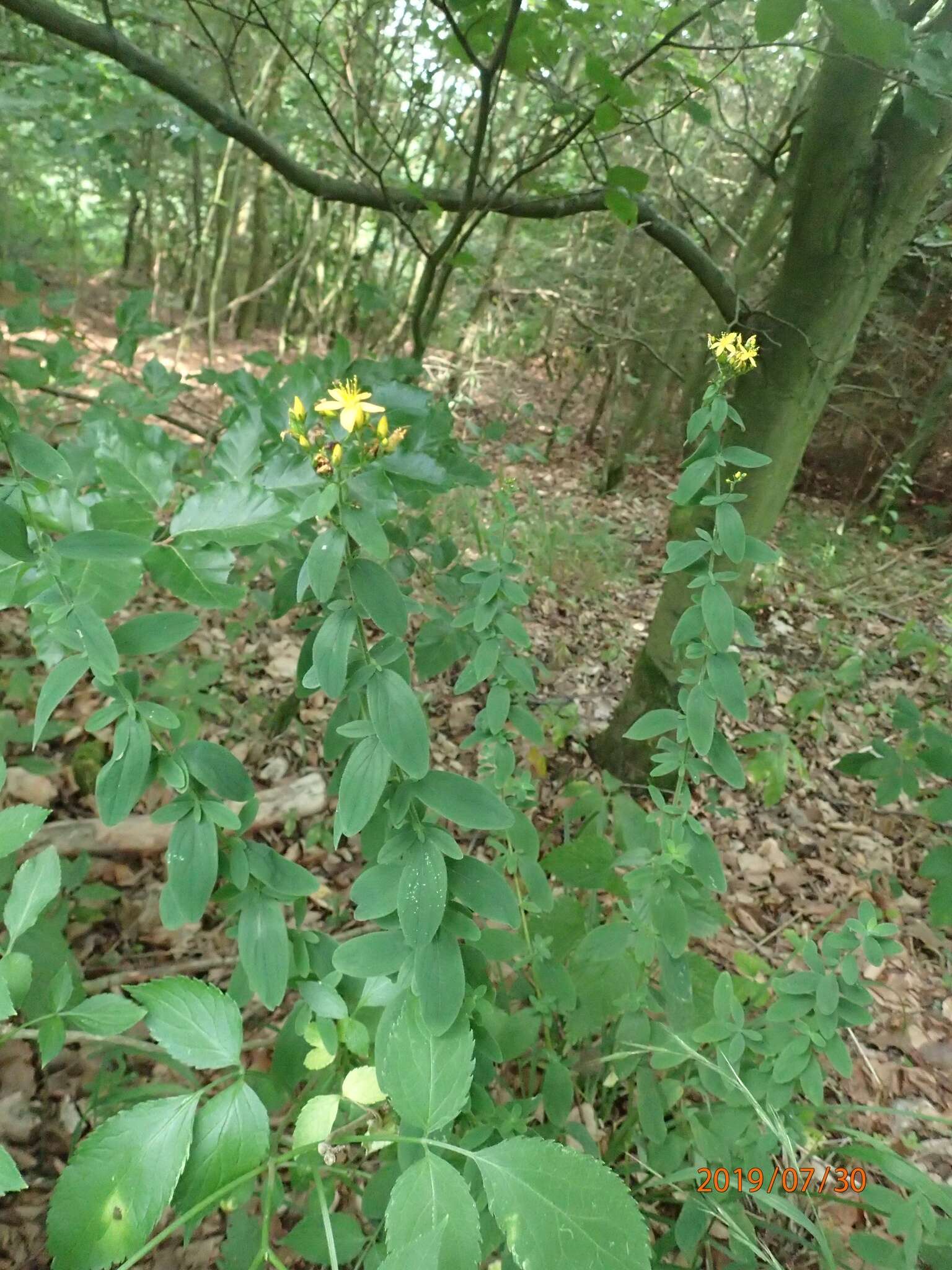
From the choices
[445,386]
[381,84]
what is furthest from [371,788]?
[445,386]

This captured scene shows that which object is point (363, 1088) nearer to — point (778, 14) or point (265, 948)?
point (265, 948)

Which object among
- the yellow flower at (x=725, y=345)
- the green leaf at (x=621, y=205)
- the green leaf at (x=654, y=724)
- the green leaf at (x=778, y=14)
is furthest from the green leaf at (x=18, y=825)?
the green leaf at (x=621, y=205)

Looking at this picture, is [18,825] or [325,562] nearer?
[325,562]

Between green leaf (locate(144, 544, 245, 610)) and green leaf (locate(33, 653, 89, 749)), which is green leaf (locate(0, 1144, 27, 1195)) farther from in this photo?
green leaf (locate(144, 544, 245, 610))

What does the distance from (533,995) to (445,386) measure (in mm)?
4783

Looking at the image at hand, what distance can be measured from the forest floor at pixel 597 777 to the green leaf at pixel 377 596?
921 mm

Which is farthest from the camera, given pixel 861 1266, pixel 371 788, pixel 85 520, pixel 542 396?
pixel 542 396

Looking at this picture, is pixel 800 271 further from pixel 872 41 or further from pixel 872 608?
pixel 872 608

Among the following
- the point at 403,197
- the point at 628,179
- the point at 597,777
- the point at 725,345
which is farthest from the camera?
the point at 597,777

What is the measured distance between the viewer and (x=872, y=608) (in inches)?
174

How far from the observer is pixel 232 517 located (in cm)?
95

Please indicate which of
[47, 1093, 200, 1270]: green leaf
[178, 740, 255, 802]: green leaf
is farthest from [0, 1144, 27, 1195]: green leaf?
[178, 740, 255, 802]: green leaf

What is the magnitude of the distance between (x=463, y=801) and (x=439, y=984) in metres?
0.20

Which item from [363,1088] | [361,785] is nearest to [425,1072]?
[363,1088]
